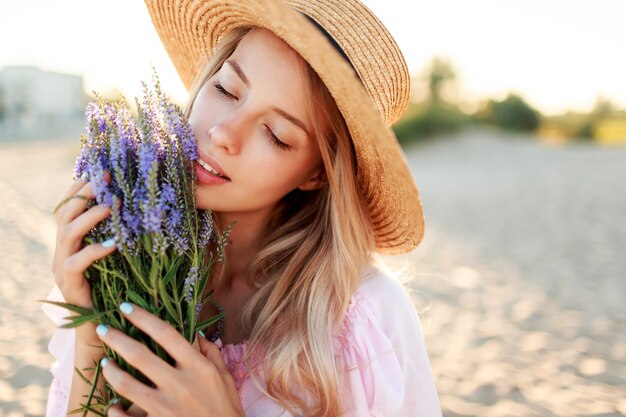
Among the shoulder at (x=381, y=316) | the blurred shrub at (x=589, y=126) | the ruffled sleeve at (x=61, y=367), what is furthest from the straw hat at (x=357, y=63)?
the blurred shrub at (x=589, y=126)

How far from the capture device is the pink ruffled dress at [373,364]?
1.90 meters

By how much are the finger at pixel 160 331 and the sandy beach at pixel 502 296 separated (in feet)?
3.84

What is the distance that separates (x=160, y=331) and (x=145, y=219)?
294mm

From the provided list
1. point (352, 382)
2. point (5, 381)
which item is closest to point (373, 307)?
point (352, 382)

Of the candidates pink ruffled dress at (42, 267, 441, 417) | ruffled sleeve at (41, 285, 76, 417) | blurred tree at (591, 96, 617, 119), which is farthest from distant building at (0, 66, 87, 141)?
pink ruffled dress at (42, 267, 441, 417)

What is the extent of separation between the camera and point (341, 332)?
1.97m

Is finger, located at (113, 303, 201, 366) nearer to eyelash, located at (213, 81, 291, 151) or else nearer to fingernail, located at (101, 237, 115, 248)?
fingernail, located at (101, 237, 115, 248)

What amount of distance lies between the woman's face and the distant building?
4141cm

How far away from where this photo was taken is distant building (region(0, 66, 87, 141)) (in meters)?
41.1

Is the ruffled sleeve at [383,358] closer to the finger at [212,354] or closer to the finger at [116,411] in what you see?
the finger at [212,354]

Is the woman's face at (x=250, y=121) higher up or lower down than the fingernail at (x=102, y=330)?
higher up

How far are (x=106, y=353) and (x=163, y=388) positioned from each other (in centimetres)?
19

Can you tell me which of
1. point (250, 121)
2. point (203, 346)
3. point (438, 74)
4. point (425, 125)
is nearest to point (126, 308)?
point (203, 346)

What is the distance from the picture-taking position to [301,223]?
2.36 metres
